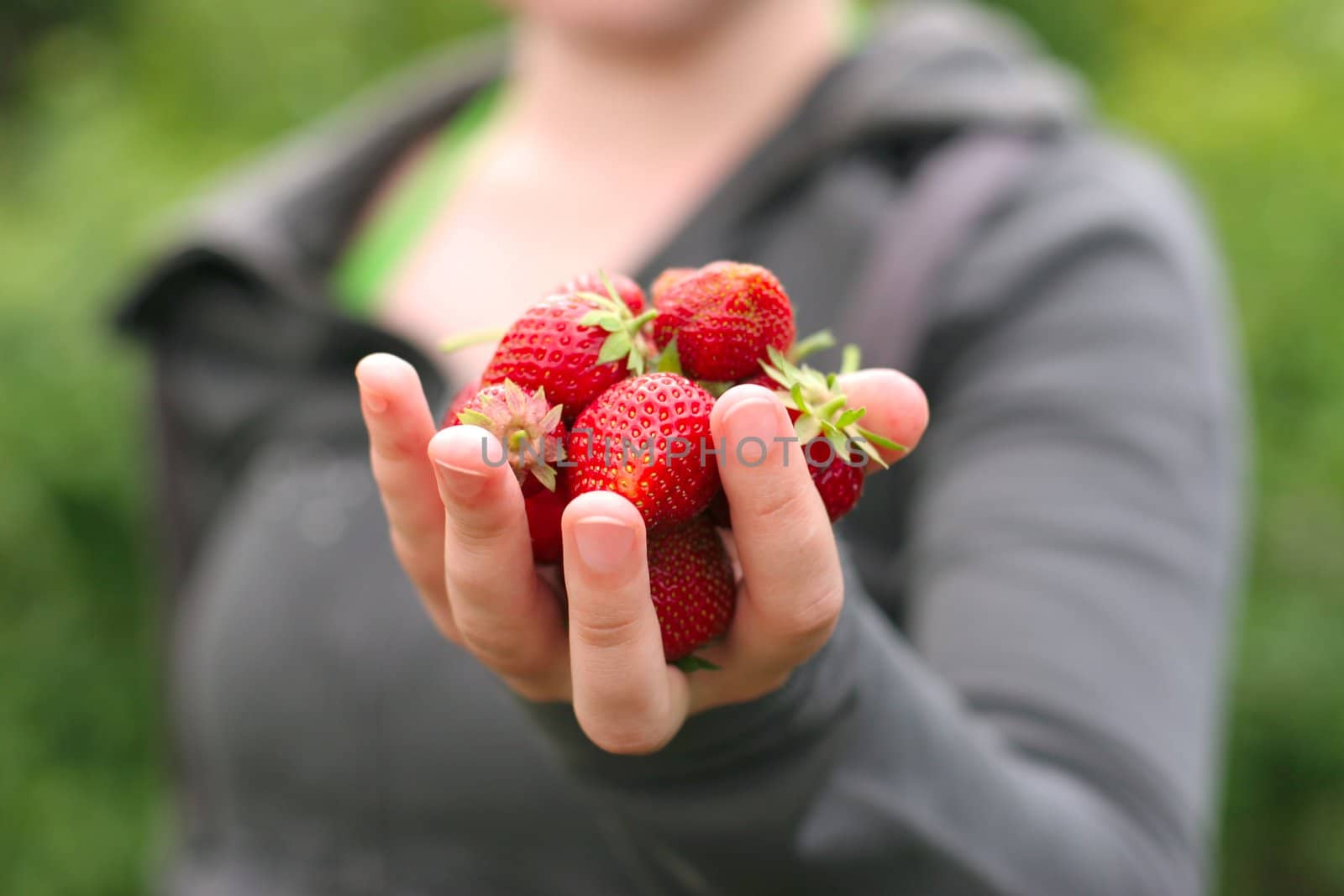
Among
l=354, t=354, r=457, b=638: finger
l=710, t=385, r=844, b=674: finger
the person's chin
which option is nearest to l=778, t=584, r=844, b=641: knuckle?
l=710, t=385, r=844, b=674: finger

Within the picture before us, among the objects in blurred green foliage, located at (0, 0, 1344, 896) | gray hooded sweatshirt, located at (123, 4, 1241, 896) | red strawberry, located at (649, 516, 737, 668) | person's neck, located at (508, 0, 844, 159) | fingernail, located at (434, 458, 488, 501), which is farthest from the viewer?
blurred green foliage, located at (0, 0, 1344, 896)

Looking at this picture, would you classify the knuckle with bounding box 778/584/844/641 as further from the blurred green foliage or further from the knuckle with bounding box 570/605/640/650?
the blurred green foliage

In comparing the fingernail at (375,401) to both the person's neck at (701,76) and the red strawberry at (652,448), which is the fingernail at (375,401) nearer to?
the red strawberry at (652,448)

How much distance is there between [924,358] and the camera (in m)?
1.24

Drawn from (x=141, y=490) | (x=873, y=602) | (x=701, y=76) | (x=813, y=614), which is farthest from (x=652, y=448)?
(x=141, y=490)

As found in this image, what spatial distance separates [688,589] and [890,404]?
17 centimetres

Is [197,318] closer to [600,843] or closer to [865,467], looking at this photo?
[600,843]

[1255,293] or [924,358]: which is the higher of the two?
[1255,293]

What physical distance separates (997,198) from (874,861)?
70 centimetres

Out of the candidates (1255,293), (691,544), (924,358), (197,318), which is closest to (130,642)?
(197,318)

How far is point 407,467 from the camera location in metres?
0.73

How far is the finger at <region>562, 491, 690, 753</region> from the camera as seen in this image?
0.64m

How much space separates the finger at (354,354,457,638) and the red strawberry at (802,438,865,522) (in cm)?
23

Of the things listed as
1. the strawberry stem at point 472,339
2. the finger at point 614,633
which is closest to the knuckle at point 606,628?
the finger at point 614,633
